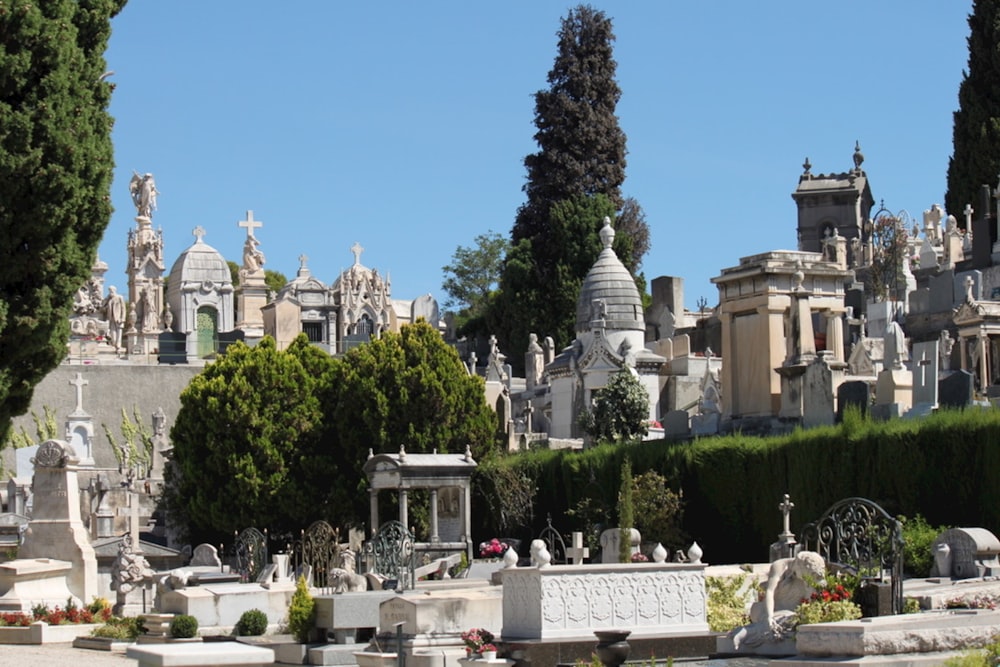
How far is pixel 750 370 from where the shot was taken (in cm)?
3653

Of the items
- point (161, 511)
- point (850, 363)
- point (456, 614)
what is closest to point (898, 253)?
point (850, 363)

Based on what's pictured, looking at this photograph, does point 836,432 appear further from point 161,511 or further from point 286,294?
point 286,294

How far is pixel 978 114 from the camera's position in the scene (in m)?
65.9

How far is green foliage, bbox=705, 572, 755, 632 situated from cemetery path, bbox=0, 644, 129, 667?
7.66 metres

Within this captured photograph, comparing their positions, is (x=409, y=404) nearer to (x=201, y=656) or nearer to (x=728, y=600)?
(x=728, y=600)

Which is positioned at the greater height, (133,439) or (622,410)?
(622,410)

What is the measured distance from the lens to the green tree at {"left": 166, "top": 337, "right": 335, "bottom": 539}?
137 feet

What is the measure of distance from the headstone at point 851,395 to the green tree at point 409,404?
11.9 m

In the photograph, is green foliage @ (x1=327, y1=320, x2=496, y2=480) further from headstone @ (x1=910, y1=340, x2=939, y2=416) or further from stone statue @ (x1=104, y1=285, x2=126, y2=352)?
stone statue @ (x1=104, y1=285, x2=126, y2=352)

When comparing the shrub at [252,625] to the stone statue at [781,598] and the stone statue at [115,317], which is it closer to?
the stone statue at [781,598]

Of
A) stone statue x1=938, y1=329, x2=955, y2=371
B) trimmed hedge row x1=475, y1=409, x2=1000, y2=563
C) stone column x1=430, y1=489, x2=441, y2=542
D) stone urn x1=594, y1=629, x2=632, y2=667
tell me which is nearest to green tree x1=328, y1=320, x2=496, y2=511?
stone column x1=430, y1=489, x2=441, y2=542

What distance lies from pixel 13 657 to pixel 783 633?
10392 mm

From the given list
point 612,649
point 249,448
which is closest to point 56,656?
point 612,649

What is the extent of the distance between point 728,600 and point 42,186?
1085cm
